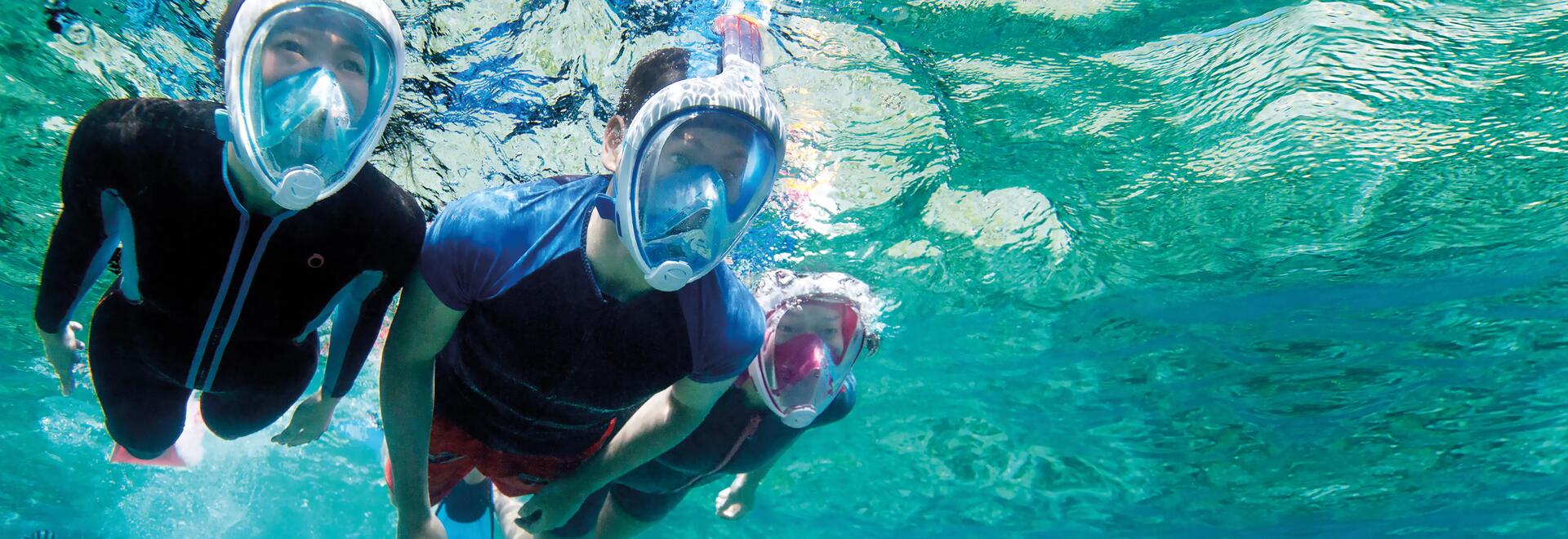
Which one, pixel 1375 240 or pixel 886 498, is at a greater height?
pixel 1375 240

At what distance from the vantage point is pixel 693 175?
3.00 meters

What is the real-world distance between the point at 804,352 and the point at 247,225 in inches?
160

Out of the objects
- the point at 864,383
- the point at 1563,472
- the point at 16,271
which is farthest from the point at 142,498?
the point at 1563,472

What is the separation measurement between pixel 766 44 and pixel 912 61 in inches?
54.0

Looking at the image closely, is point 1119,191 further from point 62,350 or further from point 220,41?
point 62,350

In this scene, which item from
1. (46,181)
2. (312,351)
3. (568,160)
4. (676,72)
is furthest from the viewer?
(46,181)

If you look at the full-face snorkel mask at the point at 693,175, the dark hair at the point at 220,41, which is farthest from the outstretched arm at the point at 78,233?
the full-face snorkel mask at the point at 693,175

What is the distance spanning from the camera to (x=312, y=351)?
16.4ft

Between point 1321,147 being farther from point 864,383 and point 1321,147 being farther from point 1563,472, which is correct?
point 1563,472

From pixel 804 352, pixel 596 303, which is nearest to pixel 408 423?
pixel 596 303

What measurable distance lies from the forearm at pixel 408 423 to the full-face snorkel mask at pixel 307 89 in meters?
1.34

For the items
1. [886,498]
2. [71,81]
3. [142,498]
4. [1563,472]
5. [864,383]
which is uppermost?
[71,81]

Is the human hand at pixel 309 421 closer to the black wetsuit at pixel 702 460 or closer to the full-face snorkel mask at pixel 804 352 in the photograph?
the black wetsuit at pixel 702 460

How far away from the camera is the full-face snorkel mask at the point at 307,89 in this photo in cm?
272
